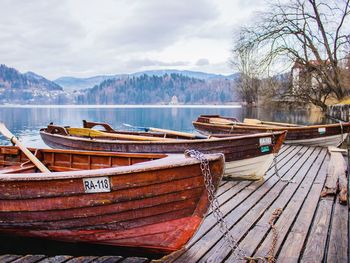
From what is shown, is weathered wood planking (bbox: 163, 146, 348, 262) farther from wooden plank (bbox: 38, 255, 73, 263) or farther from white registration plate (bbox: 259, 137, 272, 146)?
wooden plank (bbox: 38, 255, 73, 263)

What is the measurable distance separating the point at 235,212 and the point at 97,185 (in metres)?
2.26

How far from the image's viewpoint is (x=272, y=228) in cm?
438

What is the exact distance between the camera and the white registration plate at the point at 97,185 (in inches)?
145

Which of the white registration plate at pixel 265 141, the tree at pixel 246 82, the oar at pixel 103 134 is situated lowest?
the oar at pixel 103 134

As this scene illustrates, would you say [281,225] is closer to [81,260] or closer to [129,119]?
[81,260]

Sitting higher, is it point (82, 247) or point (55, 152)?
point (55, 152)

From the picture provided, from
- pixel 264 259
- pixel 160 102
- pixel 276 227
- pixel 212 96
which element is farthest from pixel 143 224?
pixel 160 102

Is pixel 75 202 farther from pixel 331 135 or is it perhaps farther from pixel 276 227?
pixel 331 135

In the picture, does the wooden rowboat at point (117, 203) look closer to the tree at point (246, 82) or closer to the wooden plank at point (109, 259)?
the wooden plank at point (109, 259)

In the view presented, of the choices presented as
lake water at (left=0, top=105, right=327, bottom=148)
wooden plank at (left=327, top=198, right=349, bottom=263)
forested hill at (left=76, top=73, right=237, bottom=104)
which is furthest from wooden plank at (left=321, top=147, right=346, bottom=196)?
forested hill at (left=76, top=73, right=237, bottom=104)

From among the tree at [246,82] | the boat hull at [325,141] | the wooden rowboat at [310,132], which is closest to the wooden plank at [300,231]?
the wooden rowboat at [310,132]

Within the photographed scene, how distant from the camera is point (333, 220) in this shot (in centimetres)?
468

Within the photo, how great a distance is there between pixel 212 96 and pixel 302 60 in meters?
148

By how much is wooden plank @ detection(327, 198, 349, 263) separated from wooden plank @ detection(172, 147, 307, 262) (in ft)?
3.89
